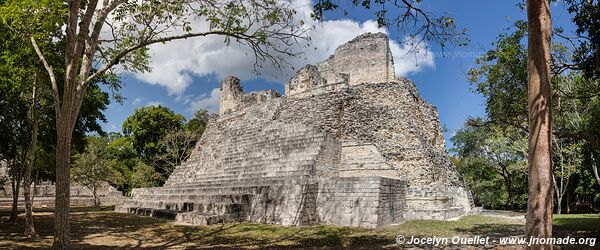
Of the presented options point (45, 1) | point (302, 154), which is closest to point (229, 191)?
point (302, 154)

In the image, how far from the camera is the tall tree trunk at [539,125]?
409 centimetres

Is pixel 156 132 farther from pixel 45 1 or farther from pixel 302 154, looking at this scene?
pixel 45 1

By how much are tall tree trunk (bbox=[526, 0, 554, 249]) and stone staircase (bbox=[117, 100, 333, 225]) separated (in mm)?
6688

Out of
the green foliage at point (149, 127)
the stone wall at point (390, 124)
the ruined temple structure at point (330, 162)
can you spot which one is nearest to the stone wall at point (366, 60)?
the ruined temple structure at point (330, 162)

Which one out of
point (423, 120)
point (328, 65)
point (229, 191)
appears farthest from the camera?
point (328, 65)

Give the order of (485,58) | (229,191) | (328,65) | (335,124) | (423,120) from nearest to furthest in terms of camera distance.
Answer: (485,58) < (229,191) < (335,124) < (423,120) < (328,65)

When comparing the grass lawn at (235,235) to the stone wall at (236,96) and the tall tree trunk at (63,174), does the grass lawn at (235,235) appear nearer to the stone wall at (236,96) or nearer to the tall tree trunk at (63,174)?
the tall tree trunk at (63,174)

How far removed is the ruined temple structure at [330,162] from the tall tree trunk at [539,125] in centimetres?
540

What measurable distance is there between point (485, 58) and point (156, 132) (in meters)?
29.0

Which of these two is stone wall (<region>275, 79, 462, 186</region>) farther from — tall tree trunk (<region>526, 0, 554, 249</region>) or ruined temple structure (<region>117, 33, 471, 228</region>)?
tall tree trunk (<region>526, 0, 554, 249</region>)

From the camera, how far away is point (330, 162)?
12.9 metres

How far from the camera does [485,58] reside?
931 centimetres

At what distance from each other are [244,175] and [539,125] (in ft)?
35.2

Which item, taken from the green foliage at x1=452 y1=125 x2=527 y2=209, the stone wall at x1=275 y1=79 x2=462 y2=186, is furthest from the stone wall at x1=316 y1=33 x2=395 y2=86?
the green foliage at x1=452 y1=125 x2=527 y2=209
